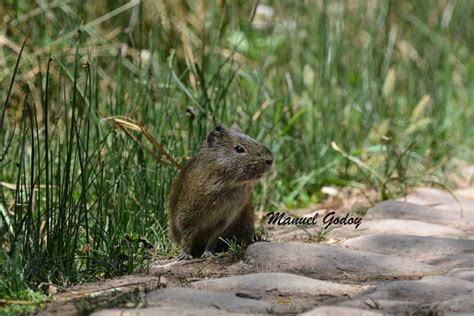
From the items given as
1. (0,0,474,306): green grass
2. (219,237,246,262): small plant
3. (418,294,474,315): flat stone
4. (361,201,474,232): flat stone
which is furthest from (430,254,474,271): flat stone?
(0,0,474,306): green grass

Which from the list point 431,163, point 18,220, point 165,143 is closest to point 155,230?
point 165,143

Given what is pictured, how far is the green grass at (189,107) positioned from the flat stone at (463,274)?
135 cm

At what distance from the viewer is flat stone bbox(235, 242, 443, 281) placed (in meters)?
3.97

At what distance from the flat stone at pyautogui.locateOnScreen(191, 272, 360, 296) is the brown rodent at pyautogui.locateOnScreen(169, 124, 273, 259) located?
0.73 m

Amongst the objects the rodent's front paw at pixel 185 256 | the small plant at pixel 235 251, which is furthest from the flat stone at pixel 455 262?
the rodent's front paw at pixel 185 256

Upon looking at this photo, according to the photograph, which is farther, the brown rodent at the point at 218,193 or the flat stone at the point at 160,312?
the brown rodent at the point at 218,193

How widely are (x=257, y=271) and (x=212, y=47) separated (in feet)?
9.08

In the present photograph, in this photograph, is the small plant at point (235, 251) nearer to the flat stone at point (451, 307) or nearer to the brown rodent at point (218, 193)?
the brown rodent at point (218, 193)

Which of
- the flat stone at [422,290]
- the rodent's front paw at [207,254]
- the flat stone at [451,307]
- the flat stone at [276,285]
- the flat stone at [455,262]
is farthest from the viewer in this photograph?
the rodent's front paw at [207,254]

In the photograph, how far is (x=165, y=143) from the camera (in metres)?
5.59

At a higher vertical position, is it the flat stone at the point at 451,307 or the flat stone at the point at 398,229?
the flat stone at the point at 451,307

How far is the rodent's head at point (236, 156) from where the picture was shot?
451 centimetres
